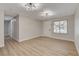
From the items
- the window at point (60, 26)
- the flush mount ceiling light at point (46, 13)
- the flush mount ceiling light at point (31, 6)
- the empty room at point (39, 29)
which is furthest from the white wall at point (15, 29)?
the window at point (60, 26)

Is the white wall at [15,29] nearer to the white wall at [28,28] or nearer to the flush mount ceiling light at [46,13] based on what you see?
the white wall at [28,28]

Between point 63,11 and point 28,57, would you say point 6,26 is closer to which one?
point 28,57

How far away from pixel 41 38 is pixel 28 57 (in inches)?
14.6

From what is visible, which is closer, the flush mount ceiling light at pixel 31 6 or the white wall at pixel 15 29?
the flush mount ceiling light at pixel 31 6

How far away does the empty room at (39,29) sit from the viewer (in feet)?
4.38

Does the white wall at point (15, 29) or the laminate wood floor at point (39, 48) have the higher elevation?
the white wall at point (15, 29)

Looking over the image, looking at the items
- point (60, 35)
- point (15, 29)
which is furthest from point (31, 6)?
point (60, 35)

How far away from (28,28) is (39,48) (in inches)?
15.0

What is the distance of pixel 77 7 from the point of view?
131cm

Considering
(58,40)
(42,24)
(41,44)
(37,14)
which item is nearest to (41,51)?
(41,44)

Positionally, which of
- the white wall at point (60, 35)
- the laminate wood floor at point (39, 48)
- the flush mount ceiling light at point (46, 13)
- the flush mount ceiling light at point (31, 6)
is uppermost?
the flush mount ceiling light at point (31, 6)

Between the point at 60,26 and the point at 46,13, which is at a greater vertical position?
the point at 46,13

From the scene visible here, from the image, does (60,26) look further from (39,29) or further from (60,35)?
(39,29)

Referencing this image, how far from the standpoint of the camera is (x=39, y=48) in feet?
4.74
